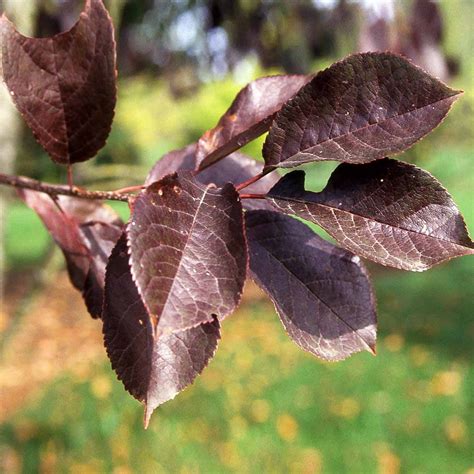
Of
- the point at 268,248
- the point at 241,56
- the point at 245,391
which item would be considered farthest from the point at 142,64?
the point at 268,248

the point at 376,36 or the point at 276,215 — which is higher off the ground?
the point at 276,215

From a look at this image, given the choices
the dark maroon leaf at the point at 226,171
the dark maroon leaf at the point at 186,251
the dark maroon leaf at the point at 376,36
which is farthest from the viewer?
the dark maroon leaf at the point at 376,36

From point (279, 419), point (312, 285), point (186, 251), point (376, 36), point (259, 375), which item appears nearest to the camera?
point (186, 251)

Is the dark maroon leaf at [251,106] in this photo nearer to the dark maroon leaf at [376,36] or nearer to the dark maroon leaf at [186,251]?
the dark maroon leaf at [186,251]

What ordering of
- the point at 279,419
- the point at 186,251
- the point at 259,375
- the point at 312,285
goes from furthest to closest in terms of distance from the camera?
the point at 259,375 → the point at 279,419 → the point at 312,285 → the point at 186,251

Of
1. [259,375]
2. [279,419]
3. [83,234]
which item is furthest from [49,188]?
[259,375]

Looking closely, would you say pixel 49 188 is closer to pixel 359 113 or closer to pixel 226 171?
pixel 226 171

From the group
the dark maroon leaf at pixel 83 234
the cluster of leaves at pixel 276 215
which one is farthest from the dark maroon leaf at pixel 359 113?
the dark maroon leaf at pixel 83 234
